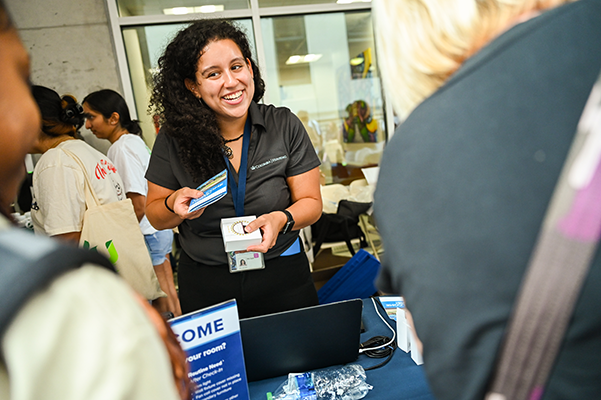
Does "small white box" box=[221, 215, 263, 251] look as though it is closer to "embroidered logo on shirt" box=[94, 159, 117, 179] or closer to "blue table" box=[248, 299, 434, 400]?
"blue table" box=[248, 299, 434, 400]

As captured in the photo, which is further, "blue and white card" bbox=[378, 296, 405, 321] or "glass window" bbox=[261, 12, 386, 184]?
"glass window" bbox=[261, 12, 386, 184]

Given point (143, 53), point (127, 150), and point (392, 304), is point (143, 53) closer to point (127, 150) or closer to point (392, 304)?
point (127, 150)

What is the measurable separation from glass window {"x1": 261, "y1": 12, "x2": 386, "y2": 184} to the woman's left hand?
3.53 m

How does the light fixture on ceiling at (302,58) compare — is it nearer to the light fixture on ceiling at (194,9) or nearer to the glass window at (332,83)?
the glass window at (332,83)

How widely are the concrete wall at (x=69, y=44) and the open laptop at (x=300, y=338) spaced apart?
145 inches

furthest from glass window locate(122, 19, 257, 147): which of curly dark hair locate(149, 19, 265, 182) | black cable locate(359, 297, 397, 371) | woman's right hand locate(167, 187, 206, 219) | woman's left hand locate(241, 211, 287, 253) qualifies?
black cable locate(359, 297, 397, 371)

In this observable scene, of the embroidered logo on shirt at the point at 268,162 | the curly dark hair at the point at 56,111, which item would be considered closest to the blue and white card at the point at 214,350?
the embroidered logo on shirt at the point at 268,162

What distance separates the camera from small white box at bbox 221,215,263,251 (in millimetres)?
1414

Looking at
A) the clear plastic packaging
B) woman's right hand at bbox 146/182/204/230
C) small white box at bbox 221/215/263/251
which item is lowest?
the clear plastic packaging

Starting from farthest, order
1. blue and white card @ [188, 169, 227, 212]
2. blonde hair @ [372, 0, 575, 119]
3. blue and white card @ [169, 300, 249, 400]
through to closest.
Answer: blue and white card @ [188, 169, 227, 212] < blue and white card @ [169, 300, 249, 400] < blonde hair @ [372, 0, 575, 119]

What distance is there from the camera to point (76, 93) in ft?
13.3

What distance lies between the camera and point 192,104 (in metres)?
1.67

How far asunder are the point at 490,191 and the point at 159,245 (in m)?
3.22

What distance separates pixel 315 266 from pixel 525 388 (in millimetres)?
4230
